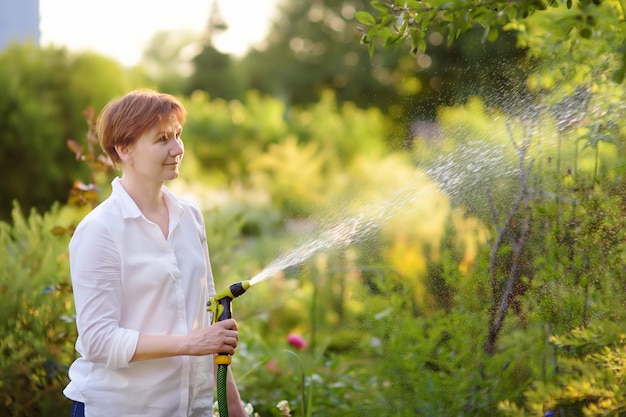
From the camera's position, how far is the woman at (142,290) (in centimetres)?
202

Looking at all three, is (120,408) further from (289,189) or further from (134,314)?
(289,189)

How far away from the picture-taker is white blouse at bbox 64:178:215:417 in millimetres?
2012

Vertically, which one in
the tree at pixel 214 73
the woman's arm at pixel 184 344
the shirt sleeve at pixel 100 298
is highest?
the tree at pixel 214 73

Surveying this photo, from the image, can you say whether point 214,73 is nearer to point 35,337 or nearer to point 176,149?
point 35,337

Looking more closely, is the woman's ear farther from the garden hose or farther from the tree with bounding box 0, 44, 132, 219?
the tree with bounding box 0, 44, 132, 219

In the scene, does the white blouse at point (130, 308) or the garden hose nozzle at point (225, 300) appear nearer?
the white blouse at point (130, 308)

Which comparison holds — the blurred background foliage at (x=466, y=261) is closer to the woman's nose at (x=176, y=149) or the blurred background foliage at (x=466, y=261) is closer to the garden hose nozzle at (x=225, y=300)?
the woman's nose at (x=176, y=149)

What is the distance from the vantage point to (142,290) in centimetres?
210

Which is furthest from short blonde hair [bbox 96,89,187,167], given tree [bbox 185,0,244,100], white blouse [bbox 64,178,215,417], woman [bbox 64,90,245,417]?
tree [bbox 185,0,244,100]

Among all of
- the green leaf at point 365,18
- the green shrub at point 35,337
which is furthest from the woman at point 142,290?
the green shrub at point 35,337

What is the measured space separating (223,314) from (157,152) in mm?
445

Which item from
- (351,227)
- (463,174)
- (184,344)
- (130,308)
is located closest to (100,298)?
(130,308)

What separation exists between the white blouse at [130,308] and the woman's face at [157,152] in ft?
0.28

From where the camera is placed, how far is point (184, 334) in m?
2.09
